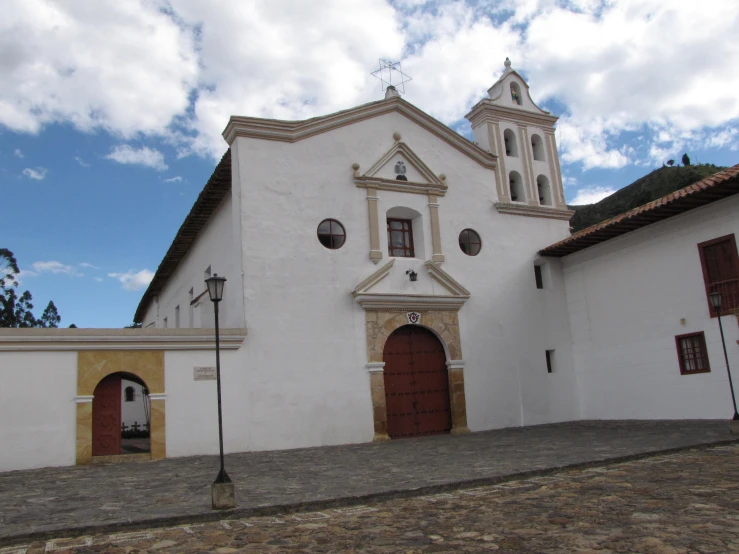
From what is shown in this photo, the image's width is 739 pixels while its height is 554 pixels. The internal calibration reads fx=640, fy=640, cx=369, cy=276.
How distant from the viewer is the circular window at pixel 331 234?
13984mm

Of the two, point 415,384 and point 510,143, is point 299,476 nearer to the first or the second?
point 415,384

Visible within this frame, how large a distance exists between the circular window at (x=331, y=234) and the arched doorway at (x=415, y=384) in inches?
93.7

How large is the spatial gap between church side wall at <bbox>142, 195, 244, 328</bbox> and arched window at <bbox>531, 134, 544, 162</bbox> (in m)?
8.65

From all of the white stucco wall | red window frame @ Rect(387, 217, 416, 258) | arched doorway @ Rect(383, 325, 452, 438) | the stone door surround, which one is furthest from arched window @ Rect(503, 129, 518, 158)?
the white stucco wall

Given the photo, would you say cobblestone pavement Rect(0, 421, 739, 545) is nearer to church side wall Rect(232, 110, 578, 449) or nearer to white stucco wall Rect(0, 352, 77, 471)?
white stucco wall Rect(0, 352, 77, 471)

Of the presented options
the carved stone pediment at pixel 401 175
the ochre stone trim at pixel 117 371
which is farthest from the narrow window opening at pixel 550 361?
the ochre stone trim at pixel 117 371

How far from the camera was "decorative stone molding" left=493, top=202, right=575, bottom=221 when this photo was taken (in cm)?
1634

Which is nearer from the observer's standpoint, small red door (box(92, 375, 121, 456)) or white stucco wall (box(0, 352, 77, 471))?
white stucco wall (box(0, 352, 77, 471))

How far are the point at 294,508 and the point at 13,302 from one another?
122ft

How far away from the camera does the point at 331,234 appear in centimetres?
1408

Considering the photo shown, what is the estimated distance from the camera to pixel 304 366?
1302 centimetres

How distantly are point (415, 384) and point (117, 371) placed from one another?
20.6ft

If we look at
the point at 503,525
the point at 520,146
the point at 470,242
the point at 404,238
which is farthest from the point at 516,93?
the point at 503,525

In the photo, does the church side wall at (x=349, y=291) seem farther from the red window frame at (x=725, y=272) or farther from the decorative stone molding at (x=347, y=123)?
the red window frame at (x=725, y=272)
